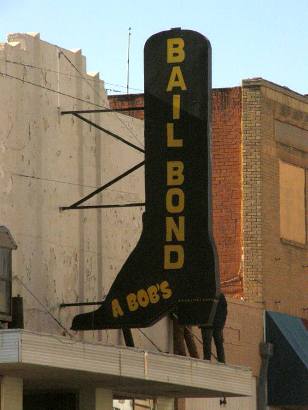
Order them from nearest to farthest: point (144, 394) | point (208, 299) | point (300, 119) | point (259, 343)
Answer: point (208, 299), point (144, 394), point (259, 343), point (300, 119)

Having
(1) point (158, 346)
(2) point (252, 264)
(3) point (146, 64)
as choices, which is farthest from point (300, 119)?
(3) point (146, 64)

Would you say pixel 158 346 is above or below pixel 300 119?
below

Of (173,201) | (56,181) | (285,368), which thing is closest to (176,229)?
(173,201)

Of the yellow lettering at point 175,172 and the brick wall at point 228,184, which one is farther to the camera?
the brick wall at point 228,184

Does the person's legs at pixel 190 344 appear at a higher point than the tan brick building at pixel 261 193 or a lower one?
lower

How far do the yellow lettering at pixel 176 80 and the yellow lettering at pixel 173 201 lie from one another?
1.62 meters

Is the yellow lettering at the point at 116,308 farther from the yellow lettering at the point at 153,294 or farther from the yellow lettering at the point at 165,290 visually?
the yellow lettering at the point at 165,290

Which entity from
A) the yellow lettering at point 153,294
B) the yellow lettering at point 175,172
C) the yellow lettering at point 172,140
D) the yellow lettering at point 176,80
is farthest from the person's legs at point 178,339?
the yellow lettering at point 176,80

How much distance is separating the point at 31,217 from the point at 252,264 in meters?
12.9

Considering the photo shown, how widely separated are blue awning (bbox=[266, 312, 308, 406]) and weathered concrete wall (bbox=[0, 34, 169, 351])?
328 inches

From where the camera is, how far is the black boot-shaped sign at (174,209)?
82.7 ft

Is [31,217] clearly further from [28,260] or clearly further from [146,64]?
[146,64]

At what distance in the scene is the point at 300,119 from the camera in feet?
130

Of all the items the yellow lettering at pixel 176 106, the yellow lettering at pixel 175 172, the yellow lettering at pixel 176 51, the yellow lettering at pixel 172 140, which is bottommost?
the yellow lettering at pixel 175 172
